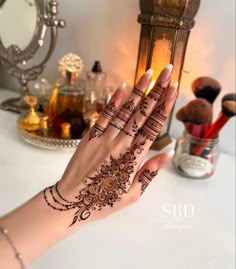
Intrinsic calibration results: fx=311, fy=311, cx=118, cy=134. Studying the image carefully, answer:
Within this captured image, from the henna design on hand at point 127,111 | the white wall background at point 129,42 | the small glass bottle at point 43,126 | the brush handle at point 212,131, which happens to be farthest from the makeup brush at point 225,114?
the small glass bottle at point 43,126

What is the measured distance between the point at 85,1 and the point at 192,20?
28cm

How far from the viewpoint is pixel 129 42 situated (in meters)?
0.70

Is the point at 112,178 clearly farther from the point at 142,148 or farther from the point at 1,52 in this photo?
the point at 1,52

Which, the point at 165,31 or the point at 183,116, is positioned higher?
the point at 165,31

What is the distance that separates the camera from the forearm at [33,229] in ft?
1.09

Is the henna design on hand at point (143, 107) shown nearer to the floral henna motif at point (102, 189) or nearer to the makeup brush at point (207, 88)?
the floral henna motif at point (102, 189)

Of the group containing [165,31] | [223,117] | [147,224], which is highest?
[165,31]

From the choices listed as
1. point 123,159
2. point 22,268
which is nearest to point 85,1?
point 123,159

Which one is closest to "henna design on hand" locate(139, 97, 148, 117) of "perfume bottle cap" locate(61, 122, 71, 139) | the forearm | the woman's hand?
the woman's hand

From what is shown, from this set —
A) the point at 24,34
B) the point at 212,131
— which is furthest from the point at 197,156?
the point at 24,34

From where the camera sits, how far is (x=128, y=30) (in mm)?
696

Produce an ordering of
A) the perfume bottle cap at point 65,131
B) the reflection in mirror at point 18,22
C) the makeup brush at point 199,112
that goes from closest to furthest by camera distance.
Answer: the makeup brush at point 199,112
the perfume bottle cap at point 65,131
the reflection in mirror at point 18,22

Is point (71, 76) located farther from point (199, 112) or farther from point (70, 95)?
point (199, 112)

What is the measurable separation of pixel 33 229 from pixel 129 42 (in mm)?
492
